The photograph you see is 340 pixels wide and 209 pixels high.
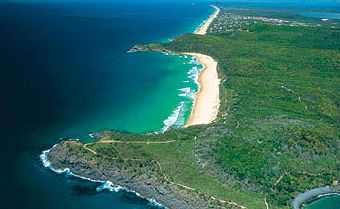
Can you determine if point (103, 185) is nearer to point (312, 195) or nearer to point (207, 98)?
point (312, 195)

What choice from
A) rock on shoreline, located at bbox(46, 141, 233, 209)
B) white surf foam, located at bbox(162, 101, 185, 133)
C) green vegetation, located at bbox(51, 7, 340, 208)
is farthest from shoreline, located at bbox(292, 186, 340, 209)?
white surf foam, located at bbox(162, 101, 185, 133)

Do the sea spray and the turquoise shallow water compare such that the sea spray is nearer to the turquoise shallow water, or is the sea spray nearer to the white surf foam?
the turquoise shallow water

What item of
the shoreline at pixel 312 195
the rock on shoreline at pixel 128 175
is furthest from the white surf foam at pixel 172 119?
the shoreline at pixel 312 195

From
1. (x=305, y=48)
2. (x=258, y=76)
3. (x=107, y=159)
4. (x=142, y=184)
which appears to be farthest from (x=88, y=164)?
(x=305, y=48)

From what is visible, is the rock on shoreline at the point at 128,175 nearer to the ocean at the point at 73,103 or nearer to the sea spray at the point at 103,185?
the sea spray at the point at 103,185

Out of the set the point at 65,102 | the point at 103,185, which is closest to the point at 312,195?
the point at 103,185
